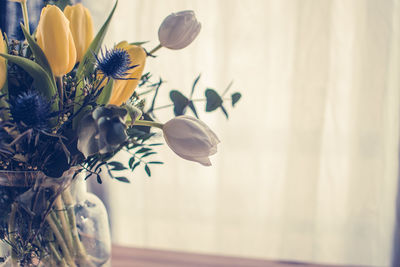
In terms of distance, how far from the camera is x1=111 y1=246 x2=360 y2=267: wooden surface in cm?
81

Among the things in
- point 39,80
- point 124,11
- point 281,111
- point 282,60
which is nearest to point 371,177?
point 281,111

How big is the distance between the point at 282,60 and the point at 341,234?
0.66 metres

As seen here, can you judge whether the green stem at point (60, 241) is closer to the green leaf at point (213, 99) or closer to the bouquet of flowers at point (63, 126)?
the bouquet of flowers at point (63, 126)

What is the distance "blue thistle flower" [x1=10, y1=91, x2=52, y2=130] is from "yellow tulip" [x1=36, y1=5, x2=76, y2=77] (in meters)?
0.05

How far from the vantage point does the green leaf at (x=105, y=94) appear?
0.41 meters

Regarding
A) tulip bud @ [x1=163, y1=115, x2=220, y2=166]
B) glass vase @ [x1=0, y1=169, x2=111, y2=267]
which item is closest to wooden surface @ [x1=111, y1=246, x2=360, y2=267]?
glass vase @ [x1=0, y1=169, x2=111, y2=267]

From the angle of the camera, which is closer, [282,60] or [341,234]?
[282,60]

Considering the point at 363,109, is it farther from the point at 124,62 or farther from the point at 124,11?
the point at 124,62

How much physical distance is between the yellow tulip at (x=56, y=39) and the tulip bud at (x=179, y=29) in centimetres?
13

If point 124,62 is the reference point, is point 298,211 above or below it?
below

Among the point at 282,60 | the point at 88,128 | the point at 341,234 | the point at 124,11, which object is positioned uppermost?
the point at 124,11

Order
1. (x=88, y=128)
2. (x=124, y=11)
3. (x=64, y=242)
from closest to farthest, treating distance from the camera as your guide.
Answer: (x=88, y=128) → (x=64, y=242) → (x=124, y=11)

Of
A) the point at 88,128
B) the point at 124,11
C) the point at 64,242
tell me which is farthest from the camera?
the point at 124,11

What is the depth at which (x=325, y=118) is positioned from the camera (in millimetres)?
1157
